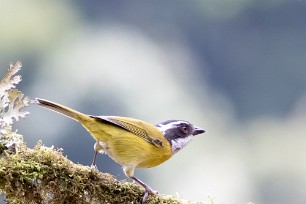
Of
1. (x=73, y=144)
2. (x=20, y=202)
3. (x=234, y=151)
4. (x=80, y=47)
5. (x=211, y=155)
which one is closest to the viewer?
(x=20, y=202)

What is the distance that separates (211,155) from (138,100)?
7.08 feet

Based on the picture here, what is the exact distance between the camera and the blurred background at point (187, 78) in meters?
17.9

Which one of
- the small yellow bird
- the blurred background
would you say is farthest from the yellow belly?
the blurred background

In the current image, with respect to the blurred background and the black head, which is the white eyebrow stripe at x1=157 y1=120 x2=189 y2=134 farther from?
the blurred background

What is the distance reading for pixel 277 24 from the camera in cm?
2959

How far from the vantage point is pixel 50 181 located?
3.18 meters

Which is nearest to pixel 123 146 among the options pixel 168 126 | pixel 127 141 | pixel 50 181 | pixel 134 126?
pixel 127 141

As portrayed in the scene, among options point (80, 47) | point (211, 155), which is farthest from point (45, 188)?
point (80, 47)

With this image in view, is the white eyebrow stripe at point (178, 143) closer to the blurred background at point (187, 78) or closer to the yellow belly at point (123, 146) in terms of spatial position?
the yellow belly at point (123, 146)

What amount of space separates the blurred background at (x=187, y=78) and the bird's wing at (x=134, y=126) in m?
10.8

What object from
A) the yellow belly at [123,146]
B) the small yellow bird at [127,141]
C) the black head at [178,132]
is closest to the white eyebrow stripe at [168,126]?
the black head at [178,132]

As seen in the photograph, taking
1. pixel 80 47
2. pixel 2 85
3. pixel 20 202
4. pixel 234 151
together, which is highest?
pixel 80 47

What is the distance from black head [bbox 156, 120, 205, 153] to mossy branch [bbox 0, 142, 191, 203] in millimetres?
993

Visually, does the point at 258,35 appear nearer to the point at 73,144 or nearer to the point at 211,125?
the point at 211,125
